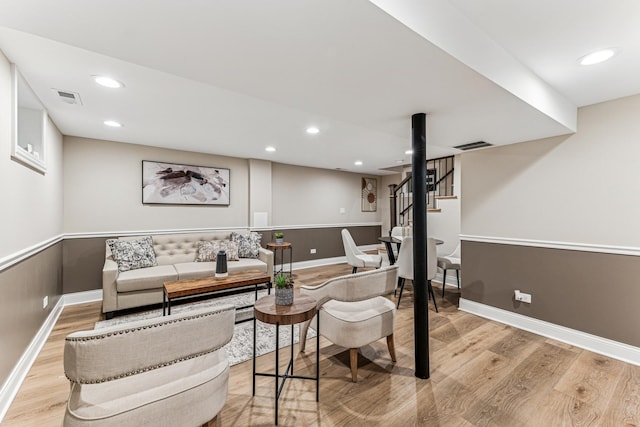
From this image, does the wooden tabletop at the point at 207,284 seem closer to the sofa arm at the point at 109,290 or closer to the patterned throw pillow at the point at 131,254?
the sofa arm at the point at 109,290

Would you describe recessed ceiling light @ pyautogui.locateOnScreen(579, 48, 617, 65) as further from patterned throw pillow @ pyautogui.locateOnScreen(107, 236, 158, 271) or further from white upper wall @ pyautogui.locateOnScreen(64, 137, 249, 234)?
patterned throw pillow @ pyautogui.locateOnScreen(107, 236, 158, 271)

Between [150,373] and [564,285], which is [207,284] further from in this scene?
[564,285]

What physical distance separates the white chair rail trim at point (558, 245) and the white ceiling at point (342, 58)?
1.11 metres

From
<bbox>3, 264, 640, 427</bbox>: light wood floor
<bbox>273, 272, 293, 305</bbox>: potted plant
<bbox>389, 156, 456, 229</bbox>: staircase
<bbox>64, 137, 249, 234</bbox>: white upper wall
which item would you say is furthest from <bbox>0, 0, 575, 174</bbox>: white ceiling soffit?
<bbox>389, 156, 456, 229</bbox>: staircase

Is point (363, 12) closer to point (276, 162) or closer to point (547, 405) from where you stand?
point (547, 405)

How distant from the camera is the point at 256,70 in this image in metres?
1.54

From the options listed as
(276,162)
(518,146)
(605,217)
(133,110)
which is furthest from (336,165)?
(605,217)

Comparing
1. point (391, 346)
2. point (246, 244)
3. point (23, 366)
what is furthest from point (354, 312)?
point (246, 244)

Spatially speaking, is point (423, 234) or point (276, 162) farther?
point (276, 162)

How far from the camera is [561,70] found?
2.00m

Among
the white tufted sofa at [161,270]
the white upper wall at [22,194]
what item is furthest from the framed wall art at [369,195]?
the white upper wall at [22,194]

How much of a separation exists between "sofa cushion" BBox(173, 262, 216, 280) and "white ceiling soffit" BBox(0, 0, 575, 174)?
1851 mm

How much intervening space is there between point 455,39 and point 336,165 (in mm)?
4602

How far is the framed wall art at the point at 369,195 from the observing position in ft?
23.9
